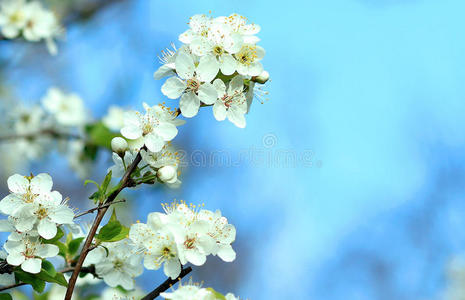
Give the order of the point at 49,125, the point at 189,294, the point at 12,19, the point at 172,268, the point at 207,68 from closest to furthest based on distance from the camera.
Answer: the point at 189,294
the point at 172,268
the point at 207,68
the point at 12,19
the point at 49,125

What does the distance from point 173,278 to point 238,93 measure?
0.49m

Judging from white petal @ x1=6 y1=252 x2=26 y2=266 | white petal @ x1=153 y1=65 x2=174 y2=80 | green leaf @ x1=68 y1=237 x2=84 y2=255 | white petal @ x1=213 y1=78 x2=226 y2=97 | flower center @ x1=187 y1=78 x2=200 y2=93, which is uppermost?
white petal @ x1=153 y1=65 x2=174 y2=80

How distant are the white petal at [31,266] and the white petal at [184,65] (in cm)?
55

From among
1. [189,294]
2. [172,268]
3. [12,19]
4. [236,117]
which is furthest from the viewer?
[12,19]

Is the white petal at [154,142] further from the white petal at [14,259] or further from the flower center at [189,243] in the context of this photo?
the white petal at [14,259]

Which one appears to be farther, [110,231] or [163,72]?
[163,72]

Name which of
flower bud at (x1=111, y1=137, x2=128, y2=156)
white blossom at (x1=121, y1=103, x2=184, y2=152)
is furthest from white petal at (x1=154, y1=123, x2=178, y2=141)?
flower bud at (x1=111, y1=137, x2=128, y2=156)

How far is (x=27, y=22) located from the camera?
2906 millimetres

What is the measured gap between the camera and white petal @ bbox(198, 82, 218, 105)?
4.25 ft

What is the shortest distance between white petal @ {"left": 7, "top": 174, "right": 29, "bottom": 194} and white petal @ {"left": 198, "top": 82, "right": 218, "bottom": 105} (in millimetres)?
484

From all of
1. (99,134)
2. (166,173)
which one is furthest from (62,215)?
(99,134)

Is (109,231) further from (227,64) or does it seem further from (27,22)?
(27,22)

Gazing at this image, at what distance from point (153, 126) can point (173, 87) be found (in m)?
0.11

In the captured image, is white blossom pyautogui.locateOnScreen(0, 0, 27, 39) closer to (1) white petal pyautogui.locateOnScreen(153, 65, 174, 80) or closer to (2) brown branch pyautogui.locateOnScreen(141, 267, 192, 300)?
(1) white petal pyautogui.locateOnScreen(153, 65, 174, 80)
